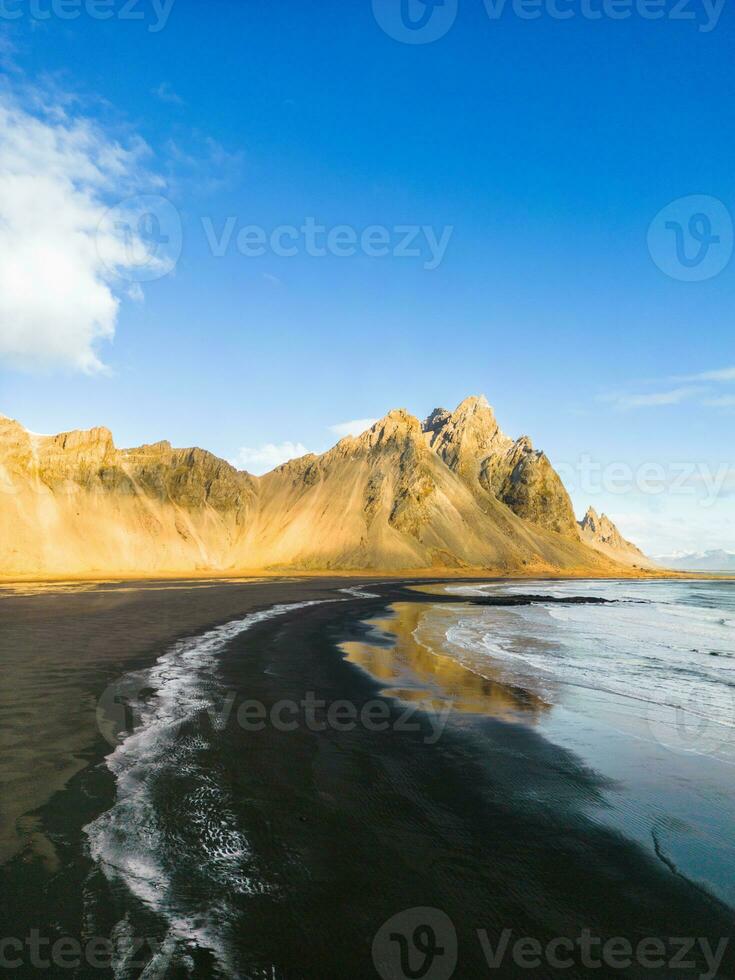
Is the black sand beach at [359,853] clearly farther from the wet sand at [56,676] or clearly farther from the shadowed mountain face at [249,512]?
the shadowed mountain face at [249,512]

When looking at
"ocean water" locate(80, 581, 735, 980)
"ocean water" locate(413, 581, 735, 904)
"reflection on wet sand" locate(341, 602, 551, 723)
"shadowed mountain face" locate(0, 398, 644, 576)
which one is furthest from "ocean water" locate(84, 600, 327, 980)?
"shadowed mountain face" locate(0, 398, 644, 576)

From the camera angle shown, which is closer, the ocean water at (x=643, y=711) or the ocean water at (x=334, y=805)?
the ocean water at (x=334, y=805)

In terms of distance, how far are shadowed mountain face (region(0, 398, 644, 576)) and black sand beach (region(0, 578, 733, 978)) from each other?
89316 mm

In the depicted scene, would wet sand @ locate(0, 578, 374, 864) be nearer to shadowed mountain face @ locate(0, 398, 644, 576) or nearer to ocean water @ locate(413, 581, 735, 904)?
ocean water @ locate(413, 581, 735, 904)

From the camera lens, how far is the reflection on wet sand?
12602 mm

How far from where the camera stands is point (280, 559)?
399ft

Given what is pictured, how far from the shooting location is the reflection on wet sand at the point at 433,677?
41.3 feet

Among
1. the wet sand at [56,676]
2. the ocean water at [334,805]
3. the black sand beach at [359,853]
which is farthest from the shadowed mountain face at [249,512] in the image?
the black sand beach at [359,853]

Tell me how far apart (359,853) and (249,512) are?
136788mm

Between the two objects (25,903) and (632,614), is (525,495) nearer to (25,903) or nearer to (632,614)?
(632,614)

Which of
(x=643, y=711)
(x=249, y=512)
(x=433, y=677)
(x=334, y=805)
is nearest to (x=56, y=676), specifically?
(x=433, y=677)

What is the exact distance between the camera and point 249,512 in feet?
457

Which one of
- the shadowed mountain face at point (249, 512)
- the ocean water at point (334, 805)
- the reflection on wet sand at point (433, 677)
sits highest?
the shadowed mountain face at point (249, 512)

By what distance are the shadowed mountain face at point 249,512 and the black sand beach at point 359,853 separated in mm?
89316
